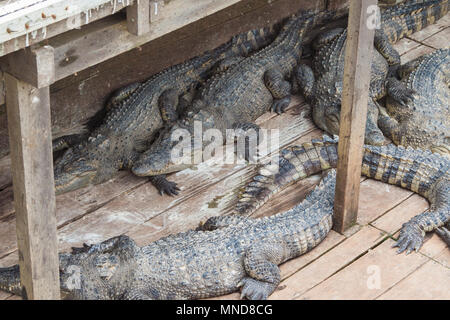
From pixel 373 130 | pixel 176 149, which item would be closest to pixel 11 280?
pixel 176 149

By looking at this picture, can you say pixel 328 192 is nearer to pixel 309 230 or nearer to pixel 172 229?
pixel 309 230

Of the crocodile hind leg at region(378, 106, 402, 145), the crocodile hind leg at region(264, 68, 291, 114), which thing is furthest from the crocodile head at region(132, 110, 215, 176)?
the crocodile hind leg at region(378, 106, 402, 145)

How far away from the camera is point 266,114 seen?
223 inches

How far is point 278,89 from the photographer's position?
5719 mm

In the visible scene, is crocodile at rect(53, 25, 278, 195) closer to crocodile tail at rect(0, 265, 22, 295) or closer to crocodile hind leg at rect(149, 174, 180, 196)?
crocodile hind leg at rect(149, 174, 180, 196)

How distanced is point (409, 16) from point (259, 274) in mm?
3476

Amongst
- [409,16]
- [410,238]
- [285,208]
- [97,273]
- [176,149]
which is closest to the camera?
[97,273]

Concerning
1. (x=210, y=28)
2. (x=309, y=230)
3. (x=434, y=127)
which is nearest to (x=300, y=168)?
(x=309, y=230)

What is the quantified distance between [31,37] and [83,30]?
1.43ft

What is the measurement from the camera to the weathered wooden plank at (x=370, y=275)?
156 inches

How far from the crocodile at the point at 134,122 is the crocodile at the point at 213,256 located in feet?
2.70

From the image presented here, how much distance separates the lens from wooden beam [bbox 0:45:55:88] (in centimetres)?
279

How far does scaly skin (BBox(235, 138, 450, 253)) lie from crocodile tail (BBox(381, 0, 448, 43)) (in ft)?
6.13

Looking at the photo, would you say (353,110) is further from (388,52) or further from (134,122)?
(388,52)
